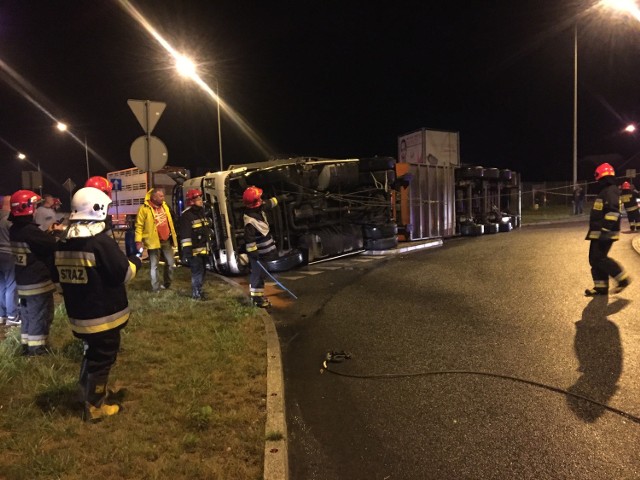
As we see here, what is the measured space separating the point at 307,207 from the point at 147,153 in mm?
3774

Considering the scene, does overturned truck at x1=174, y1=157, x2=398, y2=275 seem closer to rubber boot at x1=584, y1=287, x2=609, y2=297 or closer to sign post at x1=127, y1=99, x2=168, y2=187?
sign post at x1=127, y1=99, x2=168, y2=187

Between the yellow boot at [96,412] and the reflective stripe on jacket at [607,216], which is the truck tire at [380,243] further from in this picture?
the yellow boot at [96,412]

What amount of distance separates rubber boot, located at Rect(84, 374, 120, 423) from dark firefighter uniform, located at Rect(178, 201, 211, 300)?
159 inches

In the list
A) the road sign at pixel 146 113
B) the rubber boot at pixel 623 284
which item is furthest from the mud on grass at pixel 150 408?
the rubber boot at pixel 623 284

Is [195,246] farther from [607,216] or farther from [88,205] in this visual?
[607,216]

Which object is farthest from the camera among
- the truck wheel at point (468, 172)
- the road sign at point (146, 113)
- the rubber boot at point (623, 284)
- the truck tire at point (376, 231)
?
the truck wheel at point (468, 172)

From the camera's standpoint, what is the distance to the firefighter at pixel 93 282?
11.0 feet

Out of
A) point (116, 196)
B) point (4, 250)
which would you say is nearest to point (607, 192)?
point (4, 250)

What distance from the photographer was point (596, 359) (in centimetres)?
454

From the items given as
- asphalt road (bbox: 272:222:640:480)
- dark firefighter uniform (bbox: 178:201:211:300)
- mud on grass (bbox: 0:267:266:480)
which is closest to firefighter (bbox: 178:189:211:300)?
dark firefighter uniform (bbox: 178:201:211:300)

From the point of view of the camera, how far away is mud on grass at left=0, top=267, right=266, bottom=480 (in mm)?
2926

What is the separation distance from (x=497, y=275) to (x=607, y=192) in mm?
2493

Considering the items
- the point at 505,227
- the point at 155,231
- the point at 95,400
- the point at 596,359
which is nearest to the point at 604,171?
the point at 596,359

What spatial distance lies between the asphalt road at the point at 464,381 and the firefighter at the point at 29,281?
2.52 meters
